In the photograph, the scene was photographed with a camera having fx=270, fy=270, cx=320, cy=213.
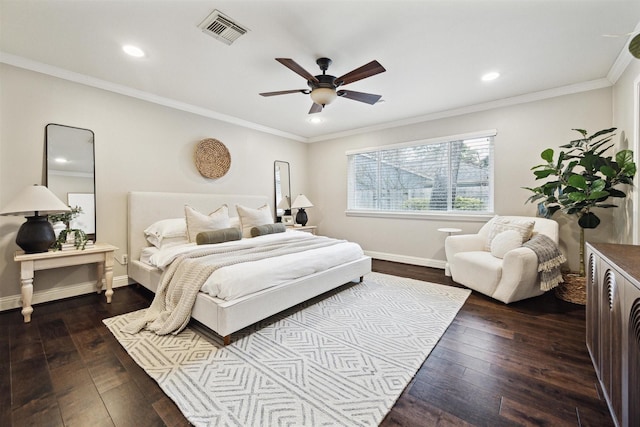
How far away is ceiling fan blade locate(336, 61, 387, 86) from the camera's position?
2.21m

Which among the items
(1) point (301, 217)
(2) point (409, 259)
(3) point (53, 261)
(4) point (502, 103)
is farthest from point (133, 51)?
(2) point (409, 259)

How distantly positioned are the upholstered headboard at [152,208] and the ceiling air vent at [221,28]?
223 centimetres

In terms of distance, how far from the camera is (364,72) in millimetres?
2348

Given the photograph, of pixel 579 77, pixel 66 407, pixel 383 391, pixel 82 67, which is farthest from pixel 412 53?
pixel 66 407

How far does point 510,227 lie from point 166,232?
420cm

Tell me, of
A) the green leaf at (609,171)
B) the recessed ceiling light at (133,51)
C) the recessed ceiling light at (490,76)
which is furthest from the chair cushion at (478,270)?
the recessed ceiling light at (133,51)

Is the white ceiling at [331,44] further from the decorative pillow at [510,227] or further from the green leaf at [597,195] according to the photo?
the decorative pillow at [510,227]

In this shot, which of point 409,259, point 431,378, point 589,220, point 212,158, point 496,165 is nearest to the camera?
point 431,378

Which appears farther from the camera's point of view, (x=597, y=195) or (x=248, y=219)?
(x=248, y=219)

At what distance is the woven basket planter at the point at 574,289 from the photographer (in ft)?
9.42

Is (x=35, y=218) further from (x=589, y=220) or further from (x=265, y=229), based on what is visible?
(x=589, y=220)

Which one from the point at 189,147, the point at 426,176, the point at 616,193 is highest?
the point at 189,147

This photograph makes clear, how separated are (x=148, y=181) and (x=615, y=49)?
535 centimetres

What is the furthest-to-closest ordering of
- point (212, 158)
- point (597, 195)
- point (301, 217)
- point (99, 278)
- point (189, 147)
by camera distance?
point (301, 217)
point (212, 158)
point (189, 147)
point (99, 278)
point (597, 195)
